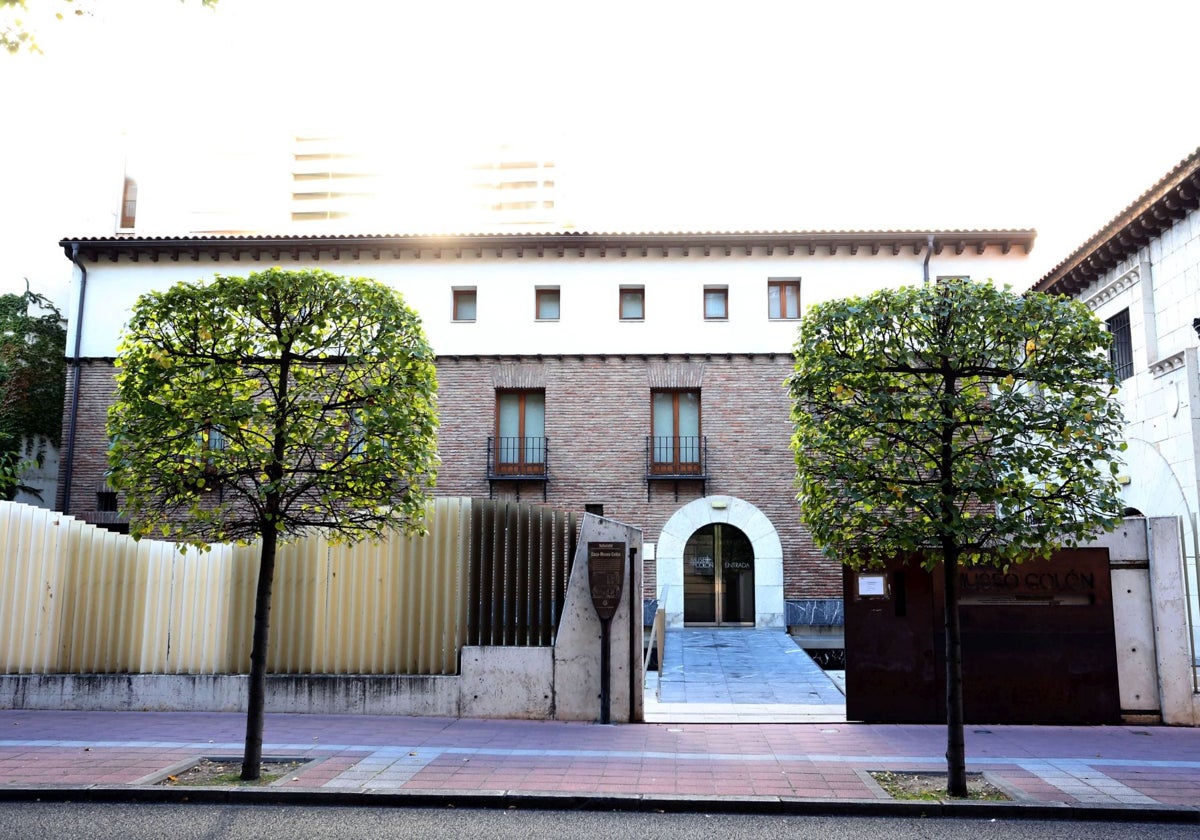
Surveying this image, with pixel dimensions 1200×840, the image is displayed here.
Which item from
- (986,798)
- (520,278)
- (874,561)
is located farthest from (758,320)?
(986,798)

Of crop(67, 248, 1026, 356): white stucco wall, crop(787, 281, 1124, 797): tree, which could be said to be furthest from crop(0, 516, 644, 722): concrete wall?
crop(67, 248, 1026, 356): white stucco wall

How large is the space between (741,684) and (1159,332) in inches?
387

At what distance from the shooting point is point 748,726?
10562 mm

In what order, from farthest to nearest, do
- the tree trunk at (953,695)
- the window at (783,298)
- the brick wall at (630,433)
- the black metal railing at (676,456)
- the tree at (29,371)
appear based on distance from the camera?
the tree at (29,371) < the window at (783,298) < the black metal railing at (676,456) < the brick wall at (630,433) < the tree trunk at (953,695)

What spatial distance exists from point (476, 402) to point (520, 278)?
3289 millimetres

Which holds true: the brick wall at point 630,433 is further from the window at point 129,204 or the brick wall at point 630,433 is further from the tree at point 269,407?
the window at point 129,204

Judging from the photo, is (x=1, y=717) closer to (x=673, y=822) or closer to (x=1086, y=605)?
(x=673, y=822)

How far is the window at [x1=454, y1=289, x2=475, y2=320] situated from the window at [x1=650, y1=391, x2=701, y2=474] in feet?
16.3

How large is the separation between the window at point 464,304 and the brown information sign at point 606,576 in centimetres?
1319

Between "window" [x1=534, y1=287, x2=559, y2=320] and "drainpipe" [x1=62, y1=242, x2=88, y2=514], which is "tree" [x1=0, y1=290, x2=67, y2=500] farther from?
"window" [x1=534, y1=287, x2=559, y2=320]

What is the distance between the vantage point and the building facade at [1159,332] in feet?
49.5

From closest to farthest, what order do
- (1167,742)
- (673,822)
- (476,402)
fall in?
(673,822) < (1167,742) < (476,402)

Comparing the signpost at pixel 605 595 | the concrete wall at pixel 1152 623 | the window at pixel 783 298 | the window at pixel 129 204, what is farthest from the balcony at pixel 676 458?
the window at pixel 129 204

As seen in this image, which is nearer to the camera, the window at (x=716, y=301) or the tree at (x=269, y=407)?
the tree at (x=269, y=407)
